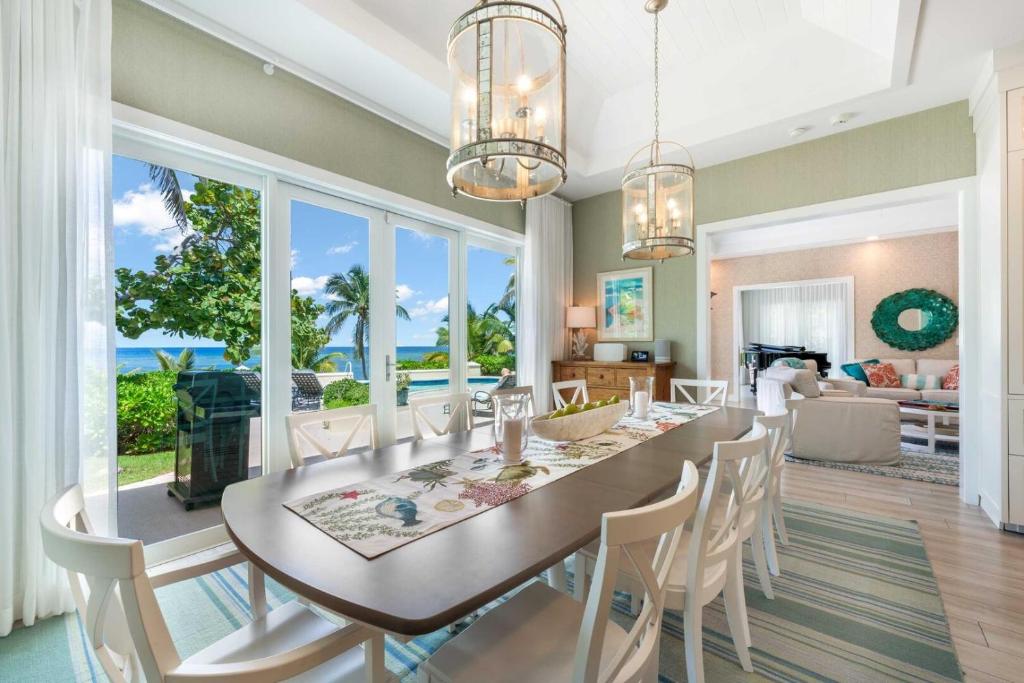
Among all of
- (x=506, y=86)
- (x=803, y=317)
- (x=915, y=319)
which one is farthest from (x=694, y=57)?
(x=803, y=317)

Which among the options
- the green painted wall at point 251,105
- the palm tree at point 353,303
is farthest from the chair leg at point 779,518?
the green painted wall at point 251,105

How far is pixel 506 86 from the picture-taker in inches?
62.5

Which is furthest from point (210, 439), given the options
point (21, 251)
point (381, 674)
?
point (381, 674)

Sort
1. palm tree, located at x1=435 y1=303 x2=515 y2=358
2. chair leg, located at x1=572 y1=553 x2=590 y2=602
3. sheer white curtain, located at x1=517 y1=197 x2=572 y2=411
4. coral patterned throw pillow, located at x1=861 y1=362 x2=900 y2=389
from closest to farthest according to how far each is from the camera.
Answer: chair leg, located at x1=572 y1=553 x2=590 y2=602 < palm tree, located at x1=435 y1=303 x2=515 y2=358 < sheer white curtain, located at x1=517 y1=197 x2=572 y2=411 < coral patterned throw pillow, located at x1=861 y1=362 x2=900 y2=389

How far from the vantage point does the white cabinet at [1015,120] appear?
2.62 m

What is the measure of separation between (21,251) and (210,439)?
1251 millimetres

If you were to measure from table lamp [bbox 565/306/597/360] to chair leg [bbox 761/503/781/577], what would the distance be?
3.17 meters

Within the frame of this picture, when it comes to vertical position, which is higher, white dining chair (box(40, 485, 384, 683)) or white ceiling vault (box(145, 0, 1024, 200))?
white ceiling vault (box(145, 0, 1024, 200))

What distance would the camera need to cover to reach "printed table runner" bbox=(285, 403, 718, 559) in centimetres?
111

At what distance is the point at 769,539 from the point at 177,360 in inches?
131

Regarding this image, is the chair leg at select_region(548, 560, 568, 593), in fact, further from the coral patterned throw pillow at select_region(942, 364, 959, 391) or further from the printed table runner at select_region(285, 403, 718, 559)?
the coral patterned throw pillow at select_region(942, 364, 959, 391)

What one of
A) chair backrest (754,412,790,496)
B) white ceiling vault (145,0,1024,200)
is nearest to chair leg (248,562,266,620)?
chair backrest (754,412,790,496)

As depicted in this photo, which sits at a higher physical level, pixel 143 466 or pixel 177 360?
pixel 177 360

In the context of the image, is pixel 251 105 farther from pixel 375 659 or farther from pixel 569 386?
pixel 375 659
